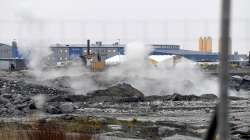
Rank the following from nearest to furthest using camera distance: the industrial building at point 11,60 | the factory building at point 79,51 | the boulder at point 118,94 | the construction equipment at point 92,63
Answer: the boulder at point 118,94, the construction equipment at point 92,63, the factory building at point 79,51, the industrial building at point 11,60

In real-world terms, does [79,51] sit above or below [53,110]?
above

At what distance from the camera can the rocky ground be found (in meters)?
16.5

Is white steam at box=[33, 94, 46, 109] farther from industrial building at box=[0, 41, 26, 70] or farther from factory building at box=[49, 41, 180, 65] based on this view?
industrial building at box=[0, 41, 26, 70]

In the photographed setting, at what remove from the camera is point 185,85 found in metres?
39.1

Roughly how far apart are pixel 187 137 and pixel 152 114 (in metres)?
9.76

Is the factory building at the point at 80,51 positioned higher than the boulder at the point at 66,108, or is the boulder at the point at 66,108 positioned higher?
the factory building at the point at 80,51

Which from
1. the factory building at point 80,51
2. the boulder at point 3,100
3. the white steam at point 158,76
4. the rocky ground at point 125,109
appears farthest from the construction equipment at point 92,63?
the boulder at point 3,100

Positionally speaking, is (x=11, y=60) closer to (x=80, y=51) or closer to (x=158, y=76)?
(x=80, y=51)

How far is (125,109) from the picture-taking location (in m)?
27.6

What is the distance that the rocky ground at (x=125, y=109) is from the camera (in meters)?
16.5

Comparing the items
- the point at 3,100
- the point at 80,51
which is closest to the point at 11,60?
the point at 80,51

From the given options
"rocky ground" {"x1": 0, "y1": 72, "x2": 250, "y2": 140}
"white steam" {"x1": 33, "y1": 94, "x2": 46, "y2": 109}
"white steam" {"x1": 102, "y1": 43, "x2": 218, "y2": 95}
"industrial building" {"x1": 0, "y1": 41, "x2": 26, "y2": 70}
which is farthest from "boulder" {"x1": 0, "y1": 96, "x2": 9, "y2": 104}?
"industrial building" {"x1": 0, "y1": 41, "x2": 26, "y2": 70}

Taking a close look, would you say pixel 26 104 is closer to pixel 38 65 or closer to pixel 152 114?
pixel 152 114

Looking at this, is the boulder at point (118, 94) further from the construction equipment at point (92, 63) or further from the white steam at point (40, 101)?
the construction equipment at point (92, 63)
